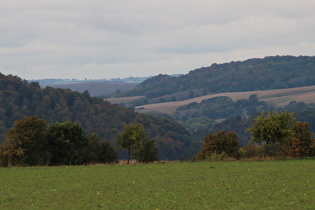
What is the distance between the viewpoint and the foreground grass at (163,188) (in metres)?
28.5

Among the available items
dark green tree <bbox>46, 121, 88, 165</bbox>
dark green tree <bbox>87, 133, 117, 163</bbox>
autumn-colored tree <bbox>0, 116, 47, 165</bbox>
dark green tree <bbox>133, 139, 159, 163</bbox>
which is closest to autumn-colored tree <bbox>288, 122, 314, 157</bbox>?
dark green tree <bbox>133, 139, 159, 163</bbox>

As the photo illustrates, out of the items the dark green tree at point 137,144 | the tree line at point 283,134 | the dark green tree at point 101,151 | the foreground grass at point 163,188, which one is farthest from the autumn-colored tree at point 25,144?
the tree line at point 283,134

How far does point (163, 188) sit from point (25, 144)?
32.4 metres

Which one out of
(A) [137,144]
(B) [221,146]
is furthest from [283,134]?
(A) [137,144]

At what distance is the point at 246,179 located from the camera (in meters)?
39.2

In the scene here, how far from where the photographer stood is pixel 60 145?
67.4m

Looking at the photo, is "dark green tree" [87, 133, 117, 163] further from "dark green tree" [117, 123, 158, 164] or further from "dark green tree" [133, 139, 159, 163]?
"dark green tree" [133, 139, 159, 163]

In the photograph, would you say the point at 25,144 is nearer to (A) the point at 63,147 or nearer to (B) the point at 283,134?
(A) the point at 63,147

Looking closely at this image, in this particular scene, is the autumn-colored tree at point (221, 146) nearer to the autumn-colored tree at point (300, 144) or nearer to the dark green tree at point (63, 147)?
the autumn-colored tree at point (300, 144)

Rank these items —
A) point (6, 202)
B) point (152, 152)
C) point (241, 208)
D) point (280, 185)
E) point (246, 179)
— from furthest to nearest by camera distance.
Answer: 1. point (152, 152)
2. point (246, 179)
3. point (280, 185)
4. point (6, 202)
5. point (241, 208)

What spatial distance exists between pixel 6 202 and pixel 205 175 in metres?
19.3

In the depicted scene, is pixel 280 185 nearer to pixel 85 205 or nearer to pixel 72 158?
pixel 85 205

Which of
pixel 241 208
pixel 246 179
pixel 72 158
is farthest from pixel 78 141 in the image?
pixel 241 208

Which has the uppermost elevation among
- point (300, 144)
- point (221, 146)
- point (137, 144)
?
point (137, 144)
